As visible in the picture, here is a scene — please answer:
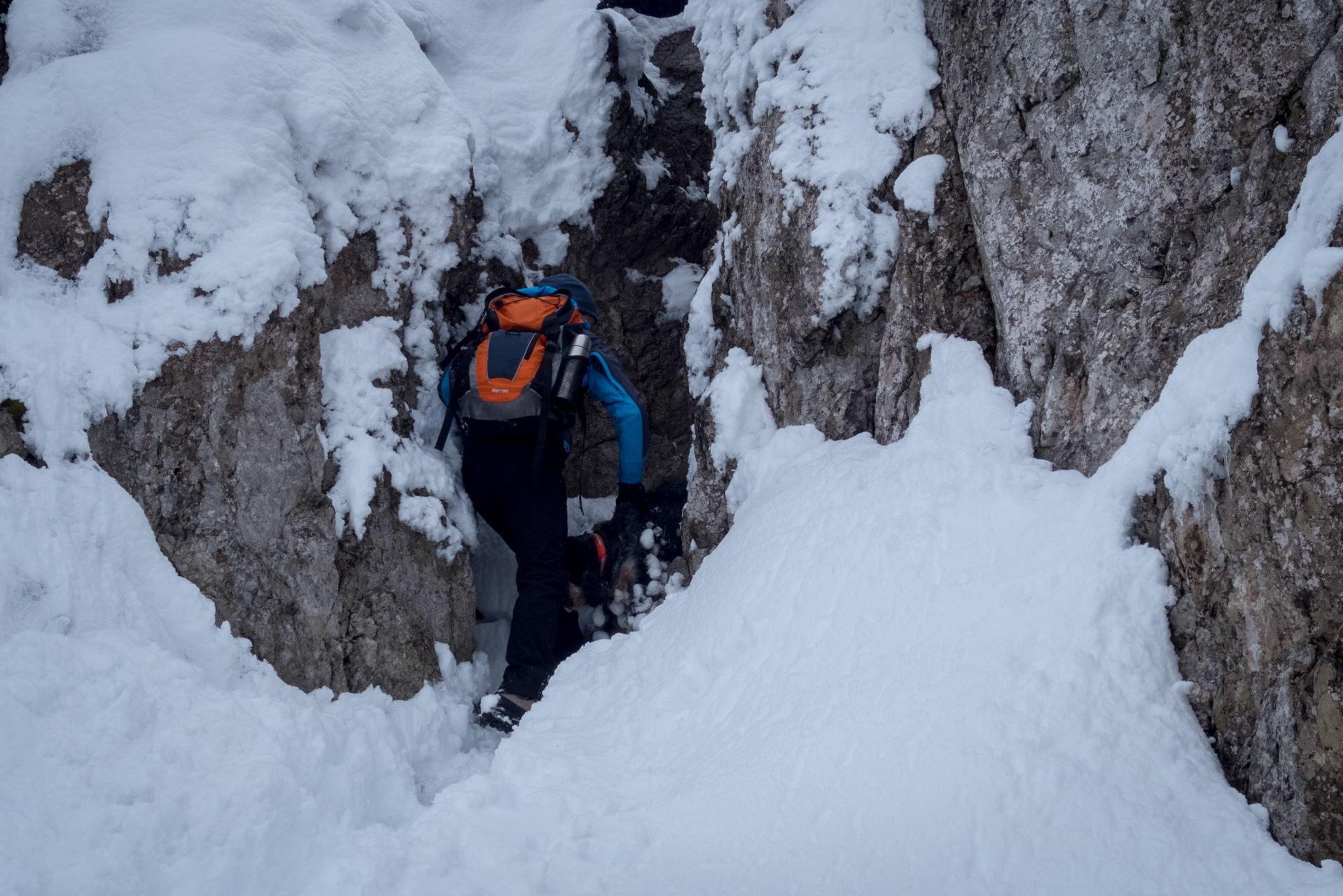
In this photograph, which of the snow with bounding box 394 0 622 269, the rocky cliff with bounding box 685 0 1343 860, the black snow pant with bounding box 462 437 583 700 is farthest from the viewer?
the snow with bounding box 394 0 622 269

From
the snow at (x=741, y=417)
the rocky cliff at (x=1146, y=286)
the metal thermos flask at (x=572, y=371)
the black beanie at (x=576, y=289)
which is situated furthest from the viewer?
the black beanie at (x=576, y=289)

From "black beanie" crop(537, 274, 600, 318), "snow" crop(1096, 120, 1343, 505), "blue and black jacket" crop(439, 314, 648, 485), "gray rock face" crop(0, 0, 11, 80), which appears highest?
"snow" crop(1096, 120, 1343, 505)

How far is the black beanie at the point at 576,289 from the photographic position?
5172 mm

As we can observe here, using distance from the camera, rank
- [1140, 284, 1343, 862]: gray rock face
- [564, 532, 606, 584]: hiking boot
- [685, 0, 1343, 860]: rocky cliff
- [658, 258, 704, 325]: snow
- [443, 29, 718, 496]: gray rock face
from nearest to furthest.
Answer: [1140, 284, 1343, 862]: gray rock face
[685, 0, 1343, 860]: rocky cliff
[564, 532, 606, 584]: hiking boot
[443, 29, 718, 496]: gray rock face
[658, 258, 704, 325]: snow

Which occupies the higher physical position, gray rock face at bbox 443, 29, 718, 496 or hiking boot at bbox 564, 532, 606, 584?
gray rock face at bbox 443, 29, 718, 496

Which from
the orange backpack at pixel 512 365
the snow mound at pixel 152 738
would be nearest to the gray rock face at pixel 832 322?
the orange backpack at pixel 512 365

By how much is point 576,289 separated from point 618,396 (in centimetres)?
83

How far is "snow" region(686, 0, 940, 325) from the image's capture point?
4.31m

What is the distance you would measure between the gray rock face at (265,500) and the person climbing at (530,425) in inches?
22.3

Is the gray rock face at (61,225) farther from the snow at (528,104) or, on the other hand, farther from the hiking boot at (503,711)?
the hiking boot at (503,711)

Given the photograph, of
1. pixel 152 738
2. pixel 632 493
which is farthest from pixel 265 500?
pixel 632 493

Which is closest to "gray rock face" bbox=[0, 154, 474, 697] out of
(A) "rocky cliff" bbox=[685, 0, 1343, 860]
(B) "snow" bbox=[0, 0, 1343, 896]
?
(B) "snow" bbox=[0, 0, 1343, 896]

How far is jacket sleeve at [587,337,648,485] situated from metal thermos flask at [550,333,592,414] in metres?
0.11

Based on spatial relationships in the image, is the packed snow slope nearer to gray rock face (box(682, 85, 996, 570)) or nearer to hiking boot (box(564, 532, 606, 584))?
gray rock face (box(682, 85, 996, 570))
